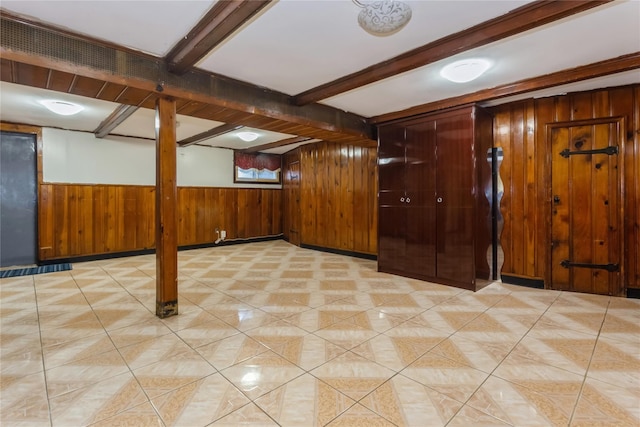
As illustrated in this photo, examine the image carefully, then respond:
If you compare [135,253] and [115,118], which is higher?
[115,118]

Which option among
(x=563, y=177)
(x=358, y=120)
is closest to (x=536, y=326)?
(x=563, y=177)

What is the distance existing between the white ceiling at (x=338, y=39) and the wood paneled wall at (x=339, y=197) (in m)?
2.44

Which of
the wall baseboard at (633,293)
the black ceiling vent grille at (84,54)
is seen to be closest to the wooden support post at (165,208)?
the black ceiling vent grille at (84,54)

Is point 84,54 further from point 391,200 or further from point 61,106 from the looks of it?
point 391,200

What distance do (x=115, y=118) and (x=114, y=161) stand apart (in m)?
1.92

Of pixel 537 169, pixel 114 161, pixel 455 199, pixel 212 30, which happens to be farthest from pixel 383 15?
pixel 114 161

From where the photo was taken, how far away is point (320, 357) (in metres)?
2.20

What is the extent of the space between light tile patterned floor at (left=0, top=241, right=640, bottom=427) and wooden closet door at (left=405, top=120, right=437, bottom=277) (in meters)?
0.53

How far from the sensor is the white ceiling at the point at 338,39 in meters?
2.05

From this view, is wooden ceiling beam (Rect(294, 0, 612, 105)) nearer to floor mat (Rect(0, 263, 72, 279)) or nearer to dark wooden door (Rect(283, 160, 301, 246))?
dark wooden door (Rect(283, 160, 301, 246))

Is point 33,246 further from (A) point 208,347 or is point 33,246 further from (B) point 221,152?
(A) point 208,347

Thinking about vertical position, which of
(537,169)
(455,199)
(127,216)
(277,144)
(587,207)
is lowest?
(127,216)

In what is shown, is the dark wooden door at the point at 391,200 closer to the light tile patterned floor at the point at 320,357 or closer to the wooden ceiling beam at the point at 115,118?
the light tile patterned floor at the point at 320,357

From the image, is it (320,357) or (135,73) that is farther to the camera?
(135,73)
